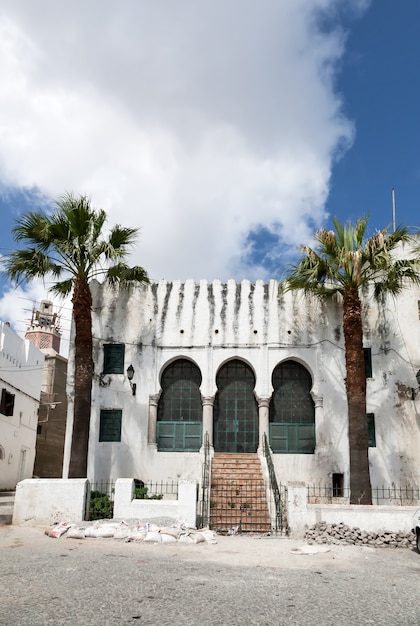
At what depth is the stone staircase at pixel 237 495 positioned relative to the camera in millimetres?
14344

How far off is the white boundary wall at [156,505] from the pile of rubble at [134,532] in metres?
0.52

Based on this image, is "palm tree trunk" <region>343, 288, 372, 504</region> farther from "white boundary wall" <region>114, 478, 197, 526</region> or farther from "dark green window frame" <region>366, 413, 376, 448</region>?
"white boundary wall" <region>114, 478, 197, 526</region>

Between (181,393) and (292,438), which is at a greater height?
(181,393)

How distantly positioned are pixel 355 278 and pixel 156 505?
758 centimetres

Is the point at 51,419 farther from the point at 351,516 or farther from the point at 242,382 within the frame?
the point at 351,516

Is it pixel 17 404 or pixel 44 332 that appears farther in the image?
pixel 44 332

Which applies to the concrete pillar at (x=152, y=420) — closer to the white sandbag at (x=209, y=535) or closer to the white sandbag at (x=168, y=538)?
the white sandbag at (x=209, y=535)

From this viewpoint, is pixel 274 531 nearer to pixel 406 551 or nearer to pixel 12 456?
pixel 406 551

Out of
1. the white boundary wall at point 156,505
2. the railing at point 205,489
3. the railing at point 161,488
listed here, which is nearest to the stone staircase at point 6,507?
the white boundary wall at point 156,505

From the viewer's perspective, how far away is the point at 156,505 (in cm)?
1380

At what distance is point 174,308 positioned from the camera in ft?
65.2

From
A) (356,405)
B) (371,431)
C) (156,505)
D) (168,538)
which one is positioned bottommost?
(168,538)

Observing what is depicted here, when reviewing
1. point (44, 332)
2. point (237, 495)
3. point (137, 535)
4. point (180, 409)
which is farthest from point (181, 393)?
Answer: point (44, 332)

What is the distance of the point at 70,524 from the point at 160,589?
19.4 feet
